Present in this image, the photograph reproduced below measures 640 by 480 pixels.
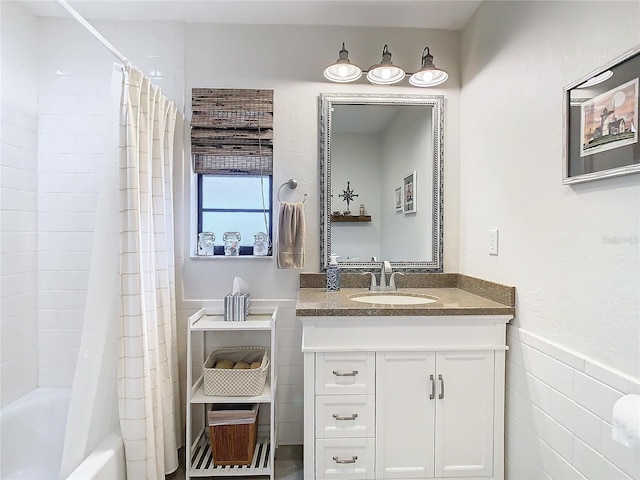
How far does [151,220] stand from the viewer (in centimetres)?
155

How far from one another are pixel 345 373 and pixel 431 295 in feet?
2.17

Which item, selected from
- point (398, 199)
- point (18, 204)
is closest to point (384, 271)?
point (398, 199)

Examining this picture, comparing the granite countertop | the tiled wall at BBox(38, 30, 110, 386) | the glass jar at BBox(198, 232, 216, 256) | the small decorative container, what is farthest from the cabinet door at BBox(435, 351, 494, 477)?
the tiled wall at BBox(38, 30, 110, 386)

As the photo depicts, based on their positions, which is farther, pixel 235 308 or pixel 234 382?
pixel 235 308

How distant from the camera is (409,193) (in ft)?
6.50

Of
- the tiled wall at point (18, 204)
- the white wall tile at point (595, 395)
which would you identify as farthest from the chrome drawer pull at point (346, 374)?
the tiled wall at point (18, 204)

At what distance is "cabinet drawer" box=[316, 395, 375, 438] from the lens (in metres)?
1.48

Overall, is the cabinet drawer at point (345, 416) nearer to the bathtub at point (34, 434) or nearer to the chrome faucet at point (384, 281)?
the chrome faucet at point (384, 281)

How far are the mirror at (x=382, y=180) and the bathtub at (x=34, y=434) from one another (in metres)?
1.47

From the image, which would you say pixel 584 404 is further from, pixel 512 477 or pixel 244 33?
pixel 244 33

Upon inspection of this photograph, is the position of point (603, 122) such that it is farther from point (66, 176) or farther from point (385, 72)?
point (66, 176)

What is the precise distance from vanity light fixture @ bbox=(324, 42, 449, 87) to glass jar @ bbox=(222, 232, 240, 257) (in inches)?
39.9

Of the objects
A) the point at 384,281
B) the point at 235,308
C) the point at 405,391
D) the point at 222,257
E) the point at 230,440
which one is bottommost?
the point at 230,440

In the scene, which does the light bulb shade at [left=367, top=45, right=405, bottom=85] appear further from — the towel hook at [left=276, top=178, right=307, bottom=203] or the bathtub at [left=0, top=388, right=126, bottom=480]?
the bathtub at [left=0, top=388, right=126, bottom=480]
